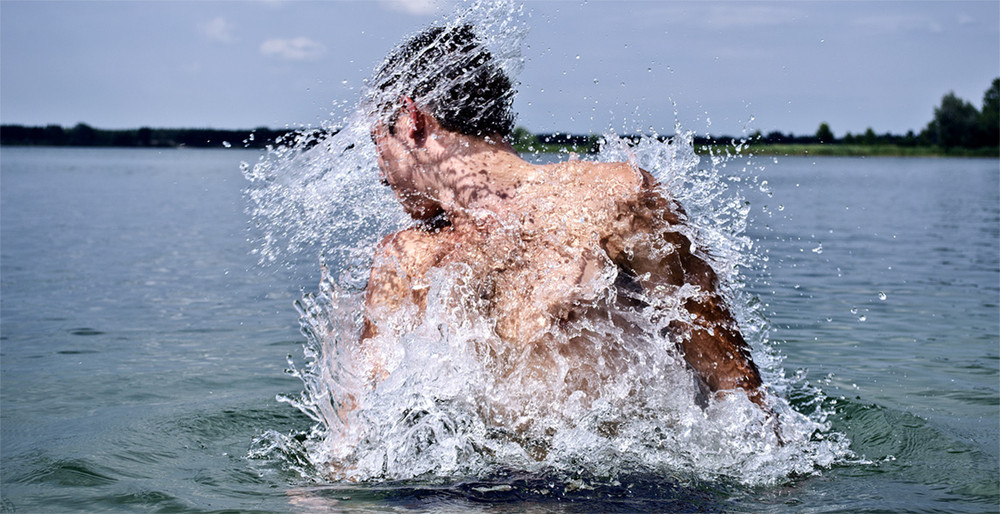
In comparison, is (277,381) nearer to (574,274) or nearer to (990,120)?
(574,274)

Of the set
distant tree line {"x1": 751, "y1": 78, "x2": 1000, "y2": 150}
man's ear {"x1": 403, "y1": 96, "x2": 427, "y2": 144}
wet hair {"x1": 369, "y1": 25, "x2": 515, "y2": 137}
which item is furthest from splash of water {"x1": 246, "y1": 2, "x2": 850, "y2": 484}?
distant tree line {"x1": 751, "y1": 78, "x2": 1000, "y2": 150}

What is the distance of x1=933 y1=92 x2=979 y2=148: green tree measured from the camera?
104562 millimetres

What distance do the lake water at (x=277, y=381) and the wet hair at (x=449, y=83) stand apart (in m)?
1.55

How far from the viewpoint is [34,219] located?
20.8m

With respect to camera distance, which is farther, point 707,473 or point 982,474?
point 982,474

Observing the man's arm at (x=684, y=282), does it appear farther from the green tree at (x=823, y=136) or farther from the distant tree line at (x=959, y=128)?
the distant tree line at (x=959, y=128)

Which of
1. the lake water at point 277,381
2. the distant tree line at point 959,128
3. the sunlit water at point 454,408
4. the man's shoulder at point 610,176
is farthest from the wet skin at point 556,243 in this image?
the distant tree line at point 959,128

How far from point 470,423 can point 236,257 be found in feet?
36.1

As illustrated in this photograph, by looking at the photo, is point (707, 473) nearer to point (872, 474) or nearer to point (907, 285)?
point (872, 474)

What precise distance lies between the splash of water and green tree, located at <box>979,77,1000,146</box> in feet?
368

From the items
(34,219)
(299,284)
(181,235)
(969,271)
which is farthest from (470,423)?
(34,219)

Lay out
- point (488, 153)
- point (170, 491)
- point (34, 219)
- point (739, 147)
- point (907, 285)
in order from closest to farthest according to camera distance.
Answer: point (488, 153), point (170, 491), point (739, 147), point (907, 285), point (34, 219)

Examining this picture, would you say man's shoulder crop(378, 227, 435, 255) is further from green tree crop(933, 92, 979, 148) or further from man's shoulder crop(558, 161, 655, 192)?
green tree crop(933, 92, 979, 148)

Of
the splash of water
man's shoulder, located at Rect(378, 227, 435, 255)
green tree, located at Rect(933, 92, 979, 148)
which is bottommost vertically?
the splash of water
